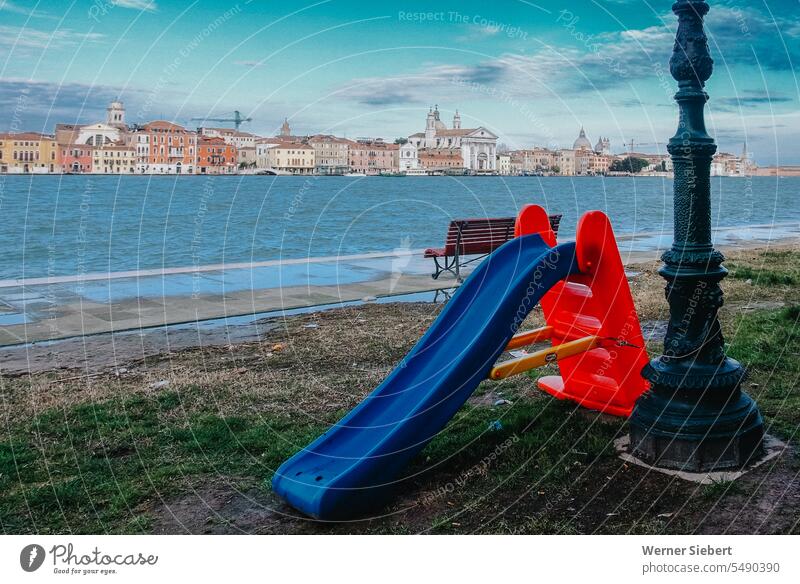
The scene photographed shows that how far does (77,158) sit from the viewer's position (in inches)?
6181

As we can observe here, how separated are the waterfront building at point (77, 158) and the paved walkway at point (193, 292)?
4423 inches

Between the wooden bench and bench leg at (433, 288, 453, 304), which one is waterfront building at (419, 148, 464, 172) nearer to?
the wooden bench

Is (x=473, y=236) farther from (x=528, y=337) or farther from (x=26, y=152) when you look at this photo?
(x=26, y=152)

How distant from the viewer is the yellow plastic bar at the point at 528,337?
228 inches

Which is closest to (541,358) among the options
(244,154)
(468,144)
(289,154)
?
(468,144)

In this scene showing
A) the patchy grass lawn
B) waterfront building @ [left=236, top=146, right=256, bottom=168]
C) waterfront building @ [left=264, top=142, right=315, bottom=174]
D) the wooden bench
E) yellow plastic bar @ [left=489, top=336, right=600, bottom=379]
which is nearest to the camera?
the patchy grass lawn

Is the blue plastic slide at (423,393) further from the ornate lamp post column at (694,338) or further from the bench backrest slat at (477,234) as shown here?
the bench backrest slat at (477,234)

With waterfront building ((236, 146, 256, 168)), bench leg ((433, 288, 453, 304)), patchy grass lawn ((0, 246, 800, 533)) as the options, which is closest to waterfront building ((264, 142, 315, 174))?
waterfront building ((236, 146, 256, 168))

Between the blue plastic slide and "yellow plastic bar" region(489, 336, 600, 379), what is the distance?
0.17 metres

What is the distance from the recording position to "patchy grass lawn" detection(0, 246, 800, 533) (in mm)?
4547

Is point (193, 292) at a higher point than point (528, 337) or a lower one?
lower

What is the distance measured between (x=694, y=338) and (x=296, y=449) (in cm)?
271
